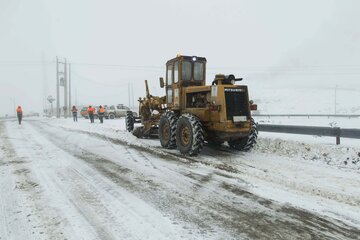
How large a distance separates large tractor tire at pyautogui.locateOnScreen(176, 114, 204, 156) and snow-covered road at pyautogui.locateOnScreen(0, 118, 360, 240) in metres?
0.38

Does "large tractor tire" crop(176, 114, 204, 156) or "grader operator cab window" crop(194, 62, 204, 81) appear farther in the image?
"grader operator cab window" crop(194, 62, 204, 81)

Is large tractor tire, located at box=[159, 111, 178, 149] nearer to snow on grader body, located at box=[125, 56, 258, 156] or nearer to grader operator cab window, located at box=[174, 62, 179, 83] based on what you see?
snow on grader body, located at box=[125, 56, 258, 156]

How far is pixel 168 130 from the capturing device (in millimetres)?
11453

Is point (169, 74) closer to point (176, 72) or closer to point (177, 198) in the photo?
point (176, 72)

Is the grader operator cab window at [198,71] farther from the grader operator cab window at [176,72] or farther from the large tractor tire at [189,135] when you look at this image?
the large tractor tire at [189,135]

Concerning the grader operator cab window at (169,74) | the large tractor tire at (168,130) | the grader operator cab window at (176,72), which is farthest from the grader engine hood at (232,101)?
the grader operator cab window at (169,74)

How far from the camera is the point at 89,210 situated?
16.7ft

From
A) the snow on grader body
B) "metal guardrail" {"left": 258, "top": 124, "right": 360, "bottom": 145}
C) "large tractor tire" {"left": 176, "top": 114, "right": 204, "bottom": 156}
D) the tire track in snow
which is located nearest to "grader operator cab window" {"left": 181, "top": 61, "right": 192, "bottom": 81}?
the snow on grader body

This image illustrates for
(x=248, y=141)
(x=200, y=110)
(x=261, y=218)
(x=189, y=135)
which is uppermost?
(x=200, y=110)

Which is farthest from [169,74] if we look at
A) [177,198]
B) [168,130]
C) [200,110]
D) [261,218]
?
[261,218]

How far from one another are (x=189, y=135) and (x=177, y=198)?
169 inches

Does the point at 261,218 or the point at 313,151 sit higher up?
the point at 313,151

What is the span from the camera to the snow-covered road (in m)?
4.38

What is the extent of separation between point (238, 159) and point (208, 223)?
4.94m
